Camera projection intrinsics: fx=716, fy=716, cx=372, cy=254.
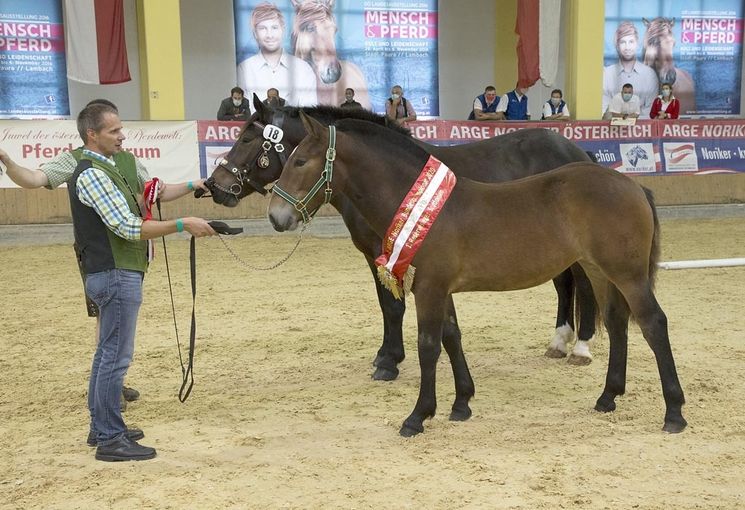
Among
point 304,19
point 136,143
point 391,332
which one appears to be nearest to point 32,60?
point 136,143

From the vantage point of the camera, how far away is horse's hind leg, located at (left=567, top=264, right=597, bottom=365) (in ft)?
18.7

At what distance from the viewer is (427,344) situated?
13.9 feet

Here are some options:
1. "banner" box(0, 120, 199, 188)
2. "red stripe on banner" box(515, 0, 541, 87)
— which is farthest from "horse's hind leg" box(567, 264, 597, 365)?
"red stripe on banner" box(515, 0, 541, 87)

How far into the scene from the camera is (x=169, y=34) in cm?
1327

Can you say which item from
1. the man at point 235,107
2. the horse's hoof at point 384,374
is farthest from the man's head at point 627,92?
the horse's hoof at point 384,374

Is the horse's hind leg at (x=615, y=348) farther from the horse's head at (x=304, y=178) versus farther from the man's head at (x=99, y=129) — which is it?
the man's head at (x=99, y=129)

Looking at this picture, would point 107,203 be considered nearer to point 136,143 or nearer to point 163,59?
point 136,143

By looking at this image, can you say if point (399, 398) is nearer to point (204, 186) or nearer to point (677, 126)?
point (204, 186)

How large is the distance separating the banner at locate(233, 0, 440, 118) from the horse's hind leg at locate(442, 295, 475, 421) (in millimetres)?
13254

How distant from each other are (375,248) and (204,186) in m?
1.30

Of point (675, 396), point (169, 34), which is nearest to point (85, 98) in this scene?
point (169, 34)

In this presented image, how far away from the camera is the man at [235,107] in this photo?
1370 cm

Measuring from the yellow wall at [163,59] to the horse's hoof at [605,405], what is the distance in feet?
34.7

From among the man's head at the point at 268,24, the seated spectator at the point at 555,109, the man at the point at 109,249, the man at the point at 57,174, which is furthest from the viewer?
the man's head at the point at 268,24
